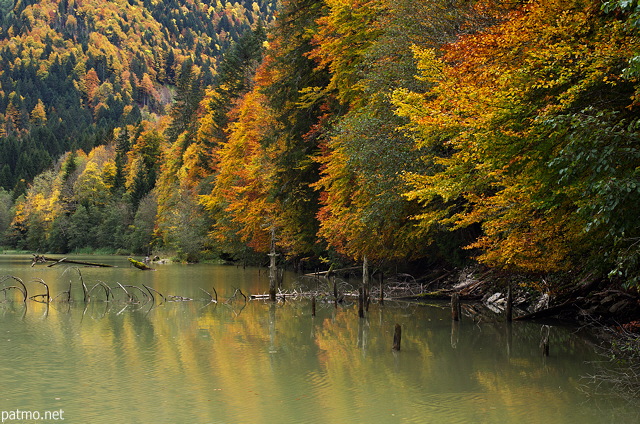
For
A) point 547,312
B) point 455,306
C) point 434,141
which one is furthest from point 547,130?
point 455,306

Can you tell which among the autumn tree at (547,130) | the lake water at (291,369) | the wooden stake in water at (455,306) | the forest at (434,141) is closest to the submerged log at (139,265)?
the forest at (434,141)

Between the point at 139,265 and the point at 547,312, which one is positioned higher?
the point at 139,265

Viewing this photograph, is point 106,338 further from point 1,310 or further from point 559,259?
point 559,259

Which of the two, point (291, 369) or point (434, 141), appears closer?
point (291, 369)

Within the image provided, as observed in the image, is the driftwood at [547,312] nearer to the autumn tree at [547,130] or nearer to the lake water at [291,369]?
the lake water at [291,369]

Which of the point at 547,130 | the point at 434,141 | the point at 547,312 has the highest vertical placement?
the point at 434,141

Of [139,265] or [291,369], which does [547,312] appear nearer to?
[291,369]

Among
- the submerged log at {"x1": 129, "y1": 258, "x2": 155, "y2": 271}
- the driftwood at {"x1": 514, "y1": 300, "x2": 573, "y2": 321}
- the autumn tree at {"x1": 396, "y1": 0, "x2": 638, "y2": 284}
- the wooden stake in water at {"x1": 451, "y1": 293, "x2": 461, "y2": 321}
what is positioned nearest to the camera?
the autumn tree at {"x1": 396, "y1": 0, "x2": 638, "y2": 284}

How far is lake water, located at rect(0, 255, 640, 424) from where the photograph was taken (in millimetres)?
10852

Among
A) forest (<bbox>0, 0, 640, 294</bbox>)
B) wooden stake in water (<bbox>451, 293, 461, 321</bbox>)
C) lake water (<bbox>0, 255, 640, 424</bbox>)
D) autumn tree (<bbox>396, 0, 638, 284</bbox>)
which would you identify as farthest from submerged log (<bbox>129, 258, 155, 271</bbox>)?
autumn tree (<bbox>396, 0, 638, 284</bbox>)

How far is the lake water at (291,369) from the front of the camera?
10.9 m

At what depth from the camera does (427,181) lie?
17031mm

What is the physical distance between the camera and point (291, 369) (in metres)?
14.0

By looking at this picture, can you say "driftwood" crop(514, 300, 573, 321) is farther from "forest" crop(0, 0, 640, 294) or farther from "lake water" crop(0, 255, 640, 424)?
"forest" crop(0, 0, 640, 294)
